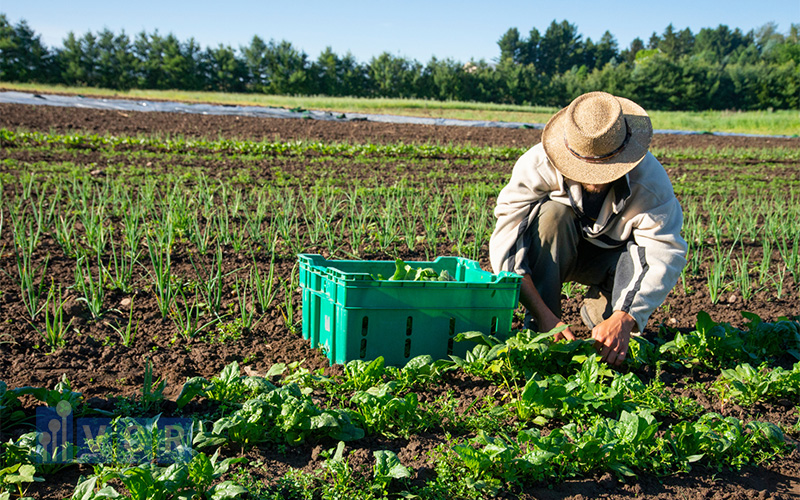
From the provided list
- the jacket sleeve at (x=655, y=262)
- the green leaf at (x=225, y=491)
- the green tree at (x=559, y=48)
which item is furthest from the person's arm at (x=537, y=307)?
the green tree at (x=559, y=48)

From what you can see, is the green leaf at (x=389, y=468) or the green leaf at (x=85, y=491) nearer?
the green leaf at (x=85, y=491)

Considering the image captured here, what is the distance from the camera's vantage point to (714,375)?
231cm

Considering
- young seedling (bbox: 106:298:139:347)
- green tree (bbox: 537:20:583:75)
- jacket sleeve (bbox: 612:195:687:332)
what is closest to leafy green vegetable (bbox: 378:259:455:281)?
jacket sleeve (bbox: 612:195:687:332)

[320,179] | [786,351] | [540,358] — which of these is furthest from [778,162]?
[540,358]

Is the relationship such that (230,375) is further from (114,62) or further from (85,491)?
(114,62)

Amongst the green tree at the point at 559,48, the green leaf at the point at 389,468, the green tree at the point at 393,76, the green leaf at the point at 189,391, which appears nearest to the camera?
the green leaf at the point at 389,468

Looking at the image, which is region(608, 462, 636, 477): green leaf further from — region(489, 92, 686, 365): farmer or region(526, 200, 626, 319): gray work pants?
region(526, 200, 626, 319): gray work pants

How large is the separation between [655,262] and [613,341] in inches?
14.5

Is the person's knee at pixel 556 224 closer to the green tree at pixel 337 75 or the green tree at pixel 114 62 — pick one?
the green tree at pixel 114 62

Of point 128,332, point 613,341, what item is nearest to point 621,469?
point 613,341

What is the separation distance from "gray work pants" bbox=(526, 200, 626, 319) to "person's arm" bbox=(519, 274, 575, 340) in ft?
0.41

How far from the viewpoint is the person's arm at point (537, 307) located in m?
2.31

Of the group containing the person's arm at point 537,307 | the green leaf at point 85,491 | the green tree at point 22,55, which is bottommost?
the green leaf at point 85,491

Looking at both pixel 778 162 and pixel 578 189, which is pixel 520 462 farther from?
pixel 778 162
